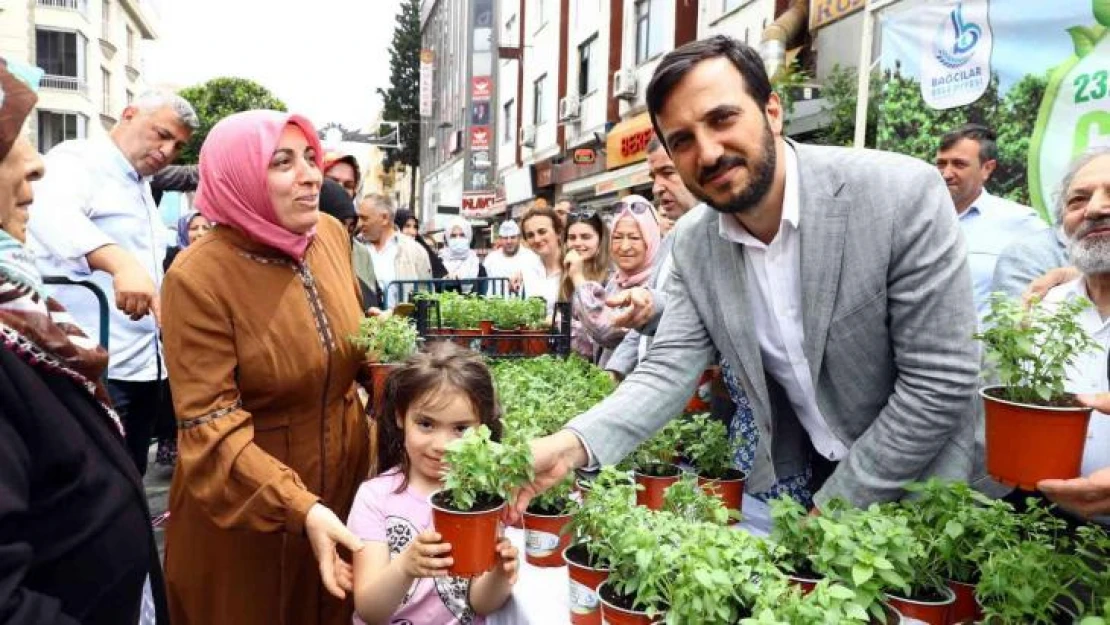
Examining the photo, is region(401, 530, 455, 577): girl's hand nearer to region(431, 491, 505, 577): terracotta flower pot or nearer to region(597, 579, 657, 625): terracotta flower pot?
region(431, 491, 505, 577): terracotta flower pot

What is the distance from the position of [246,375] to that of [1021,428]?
6.00ft

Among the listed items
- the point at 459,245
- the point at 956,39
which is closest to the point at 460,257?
the point at 459,245

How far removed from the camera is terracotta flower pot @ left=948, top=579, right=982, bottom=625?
1401mm

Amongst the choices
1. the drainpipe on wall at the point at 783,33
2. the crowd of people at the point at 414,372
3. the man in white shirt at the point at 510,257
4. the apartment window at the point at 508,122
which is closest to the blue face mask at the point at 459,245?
the man in white shirt at the point at 510,257

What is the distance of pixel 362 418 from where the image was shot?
2457 mm

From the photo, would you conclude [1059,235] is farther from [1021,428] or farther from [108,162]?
[108,162]

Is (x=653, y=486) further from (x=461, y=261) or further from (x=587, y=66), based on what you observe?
(x=587, y=66)

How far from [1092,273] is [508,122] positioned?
26.5m

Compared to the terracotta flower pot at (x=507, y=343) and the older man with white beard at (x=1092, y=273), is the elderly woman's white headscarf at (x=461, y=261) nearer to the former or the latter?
the terracotta flower pot at (x=507, y=343)

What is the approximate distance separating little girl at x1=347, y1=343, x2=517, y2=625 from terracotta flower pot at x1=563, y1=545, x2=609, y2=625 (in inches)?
5.5

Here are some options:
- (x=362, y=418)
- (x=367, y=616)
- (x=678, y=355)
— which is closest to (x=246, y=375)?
(x=362, y=418)

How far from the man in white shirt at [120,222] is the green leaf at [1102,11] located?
14.8 feet

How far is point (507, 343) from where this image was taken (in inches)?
156

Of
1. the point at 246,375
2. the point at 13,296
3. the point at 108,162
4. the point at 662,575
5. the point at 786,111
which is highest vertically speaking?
the point at 786,111
